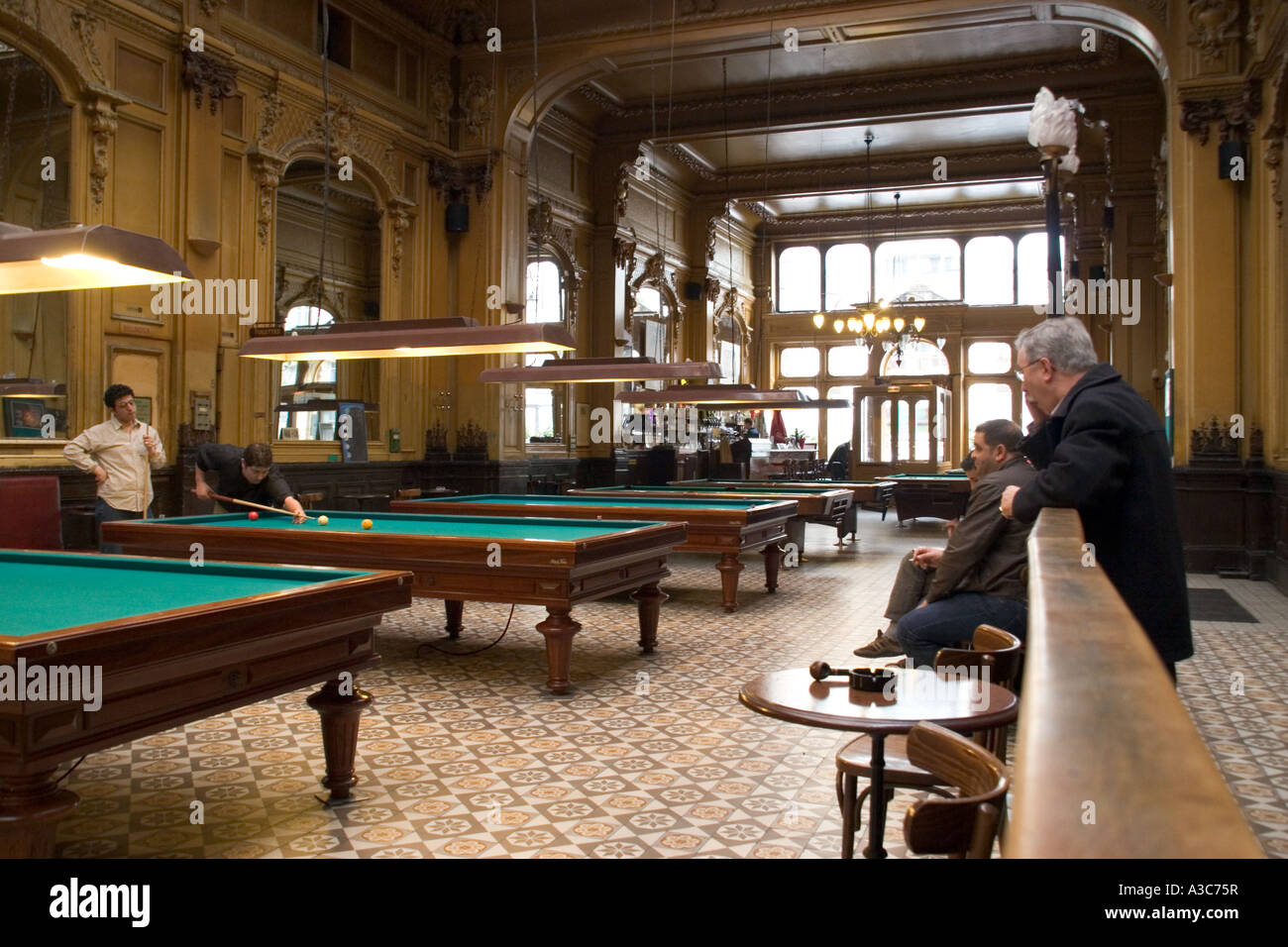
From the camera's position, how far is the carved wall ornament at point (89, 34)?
779 cm

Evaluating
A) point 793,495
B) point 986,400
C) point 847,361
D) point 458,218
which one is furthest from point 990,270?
point 458,218

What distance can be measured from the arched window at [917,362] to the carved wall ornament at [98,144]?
1570cm

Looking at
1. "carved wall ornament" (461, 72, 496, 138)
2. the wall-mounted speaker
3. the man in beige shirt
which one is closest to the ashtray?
the man in beige shirt

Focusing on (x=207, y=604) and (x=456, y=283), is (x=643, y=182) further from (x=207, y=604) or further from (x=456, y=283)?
(x=207, y=604)

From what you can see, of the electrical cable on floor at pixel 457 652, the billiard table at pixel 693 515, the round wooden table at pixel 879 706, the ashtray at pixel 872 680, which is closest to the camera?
the round wooden table at pixel 879 706

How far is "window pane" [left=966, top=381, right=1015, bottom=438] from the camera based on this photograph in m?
20.4

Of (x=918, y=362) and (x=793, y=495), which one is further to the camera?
(x=918, y=362)

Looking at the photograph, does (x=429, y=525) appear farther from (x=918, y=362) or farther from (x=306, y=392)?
(x=918, y=362)

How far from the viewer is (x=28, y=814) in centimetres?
257

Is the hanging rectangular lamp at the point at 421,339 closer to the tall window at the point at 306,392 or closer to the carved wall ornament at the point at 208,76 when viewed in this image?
the tall window at the point at 306,392

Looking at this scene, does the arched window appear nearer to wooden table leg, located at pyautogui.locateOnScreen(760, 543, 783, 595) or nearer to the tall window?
the tall window

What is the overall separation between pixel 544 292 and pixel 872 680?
12567 mm

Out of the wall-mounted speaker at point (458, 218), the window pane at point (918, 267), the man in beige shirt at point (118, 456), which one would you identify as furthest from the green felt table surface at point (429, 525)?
the window pane at point (918, 267)

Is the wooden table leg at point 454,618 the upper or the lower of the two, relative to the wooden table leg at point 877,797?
lower
